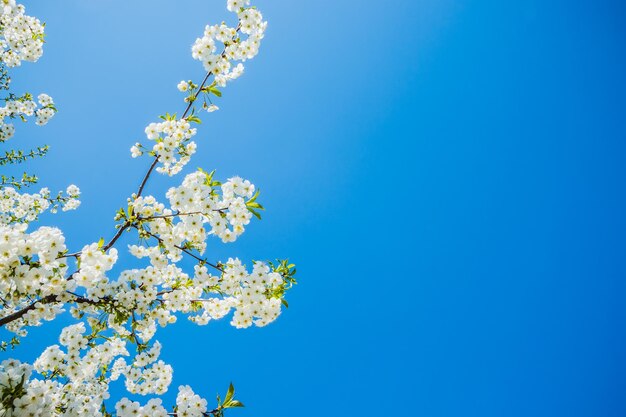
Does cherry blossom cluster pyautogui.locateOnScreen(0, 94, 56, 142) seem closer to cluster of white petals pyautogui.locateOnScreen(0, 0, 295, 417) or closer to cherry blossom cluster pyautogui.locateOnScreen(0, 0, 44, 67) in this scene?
cherry blossom cluster pyautogui.locateOnScreen(0, 0, 44, 67)

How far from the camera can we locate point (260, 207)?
6.21 m

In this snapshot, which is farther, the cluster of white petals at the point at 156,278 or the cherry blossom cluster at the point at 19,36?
the cherry blossom cluster at the point at 19,36

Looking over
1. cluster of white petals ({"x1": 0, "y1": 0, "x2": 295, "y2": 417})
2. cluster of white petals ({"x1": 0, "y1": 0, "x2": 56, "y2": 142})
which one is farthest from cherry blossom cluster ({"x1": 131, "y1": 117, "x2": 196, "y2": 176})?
cluster of white petals ({"x1": 0, "y1": 0, "x2": 56, "y2": 142})

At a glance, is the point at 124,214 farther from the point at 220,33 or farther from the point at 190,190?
the point at 220,33

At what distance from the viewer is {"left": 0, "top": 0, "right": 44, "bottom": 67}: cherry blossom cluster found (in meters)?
9.12

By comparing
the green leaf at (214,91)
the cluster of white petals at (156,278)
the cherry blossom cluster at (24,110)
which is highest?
the cherry blossom cluster at (24,110)

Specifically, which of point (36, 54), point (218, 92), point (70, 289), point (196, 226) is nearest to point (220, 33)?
point (218, 92)

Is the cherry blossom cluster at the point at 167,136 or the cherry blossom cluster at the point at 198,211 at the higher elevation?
the cherry blossom cluster at the point at 167,136

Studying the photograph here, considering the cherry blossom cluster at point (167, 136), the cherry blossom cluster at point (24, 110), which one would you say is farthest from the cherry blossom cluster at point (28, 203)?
the cherry blossom cluster at point (167, 136)

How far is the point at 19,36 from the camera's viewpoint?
30.9 ft

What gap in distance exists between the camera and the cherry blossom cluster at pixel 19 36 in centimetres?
912

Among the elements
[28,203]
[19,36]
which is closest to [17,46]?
[19,36]

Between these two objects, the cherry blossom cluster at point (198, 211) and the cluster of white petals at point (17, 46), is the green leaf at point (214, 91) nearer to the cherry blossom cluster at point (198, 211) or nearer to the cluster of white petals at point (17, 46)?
the cherry blossom cluster at point (198, 211)

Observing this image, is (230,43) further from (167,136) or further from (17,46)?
(17,46)
